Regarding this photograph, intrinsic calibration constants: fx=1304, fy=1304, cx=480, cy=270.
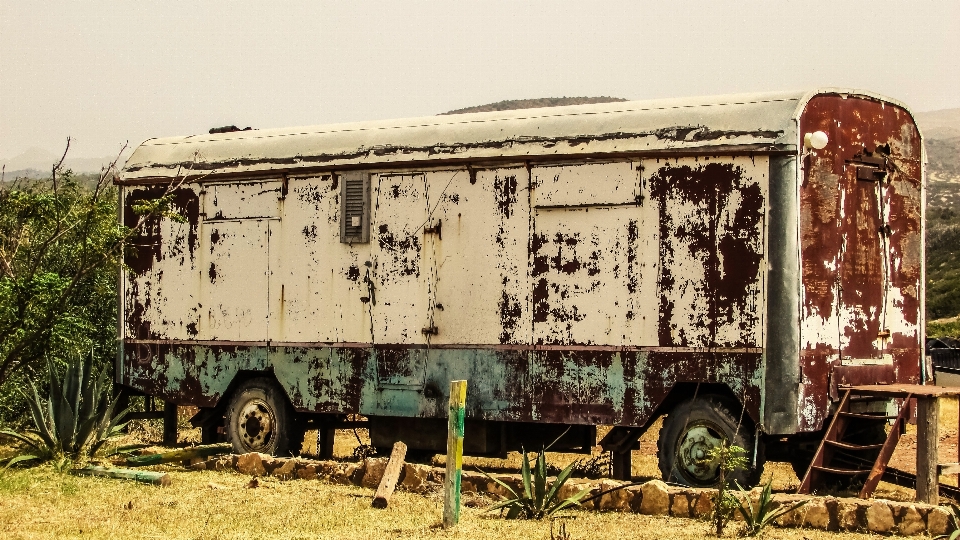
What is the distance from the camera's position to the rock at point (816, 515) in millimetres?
9094

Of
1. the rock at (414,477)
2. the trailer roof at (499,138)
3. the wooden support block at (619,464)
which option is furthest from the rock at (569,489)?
the trailer roof at (499,138)

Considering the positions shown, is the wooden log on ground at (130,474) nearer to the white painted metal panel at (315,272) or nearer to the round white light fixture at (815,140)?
the white painted metal panel at (315,272)

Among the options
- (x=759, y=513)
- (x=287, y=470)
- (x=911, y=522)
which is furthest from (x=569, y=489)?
(x=287, y=470)

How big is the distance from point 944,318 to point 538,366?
3205 centimetres

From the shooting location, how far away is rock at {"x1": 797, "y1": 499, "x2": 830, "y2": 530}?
9.09m

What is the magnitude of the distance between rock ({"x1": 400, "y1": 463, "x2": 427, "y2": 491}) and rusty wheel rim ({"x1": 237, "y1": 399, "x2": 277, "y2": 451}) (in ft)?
9.00

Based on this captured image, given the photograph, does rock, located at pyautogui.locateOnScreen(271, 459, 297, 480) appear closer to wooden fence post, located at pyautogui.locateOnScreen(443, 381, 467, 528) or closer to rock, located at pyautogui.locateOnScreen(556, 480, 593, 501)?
rock, located at pyautogui.locateOnScreen(556, 480, 593, 501)

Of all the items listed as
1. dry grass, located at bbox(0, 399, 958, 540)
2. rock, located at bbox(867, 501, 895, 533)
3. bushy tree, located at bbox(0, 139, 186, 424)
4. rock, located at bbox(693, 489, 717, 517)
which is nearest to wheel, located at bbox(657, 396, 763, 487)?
rock, located at bbox(693, 489, 717, 517)

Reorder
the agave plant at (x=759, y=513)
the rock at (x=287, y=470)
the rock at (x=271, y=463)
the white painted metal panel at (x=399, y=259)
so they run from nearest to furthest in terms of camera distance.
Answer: the agave plant at (x=759, y=513) → the rock at (x=287, y=470) → the rock at (x=271, y=463) → the white painted metal panel at (x=399, y=259)

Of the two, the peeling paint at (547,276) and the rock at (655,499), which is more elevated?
the peeling paint at (547,276)

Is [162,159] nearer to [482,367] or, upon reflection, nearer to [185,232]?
[185,232]

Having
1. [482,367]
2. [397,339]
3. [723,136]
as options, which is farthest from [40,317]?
[723,136]

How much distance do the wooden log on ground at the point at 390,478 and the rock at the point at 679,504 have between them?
2.17 m

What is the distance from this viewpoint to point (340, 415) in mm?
13656
